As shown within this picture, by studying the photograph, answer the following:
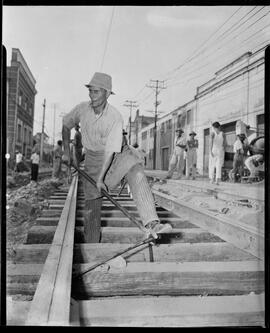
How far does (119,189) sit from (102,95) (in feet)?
2.04

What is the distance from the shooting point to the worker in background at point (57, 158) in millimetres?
2000

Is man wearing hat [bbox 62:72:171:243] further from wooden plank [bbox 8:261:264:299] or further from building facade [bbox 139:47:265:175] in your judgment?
wooden plank [bbox 8:261:264:299]

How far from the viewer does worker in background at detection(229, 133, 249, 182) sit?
1980 millimetres

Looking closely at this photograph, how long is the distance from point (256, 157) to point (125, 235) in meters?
0.98

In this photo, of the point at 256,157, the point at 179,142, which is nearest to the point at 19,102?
the point at 179,142

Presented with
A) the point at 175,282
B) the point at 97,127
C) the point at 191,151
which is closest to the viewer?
the point at 175,282

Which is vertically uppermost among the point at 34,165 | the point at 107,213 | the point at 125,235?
the point at 34,165

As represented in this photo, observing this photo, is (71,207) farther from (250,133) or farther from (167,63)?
(250,133)

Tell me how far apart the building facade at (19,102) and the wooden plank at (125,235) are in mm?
512

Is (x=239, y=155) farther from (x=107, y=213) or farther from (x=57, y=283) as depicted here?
(x=57, y=283)

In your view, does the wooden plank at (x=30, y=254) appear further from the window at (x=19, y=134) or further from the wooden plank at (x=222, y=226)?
the wooden plank at (x=222, y=226)

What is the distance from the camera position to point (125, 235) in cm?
204

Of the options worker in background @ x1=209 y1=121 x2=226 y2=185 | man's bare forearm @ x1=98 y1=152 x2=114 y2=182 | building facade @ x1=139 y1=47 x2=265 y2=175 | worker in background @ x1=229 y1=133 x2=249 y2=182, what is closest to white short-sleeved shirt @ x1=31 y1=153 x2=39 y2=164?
man's bare forearm @ x1=98 y1=152 x2=114 y2=182

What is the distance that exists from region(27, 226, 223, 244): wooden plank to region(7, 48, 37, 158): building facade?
0.51m
